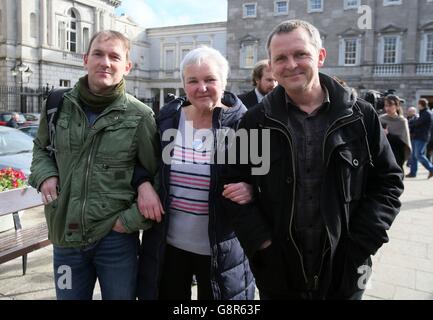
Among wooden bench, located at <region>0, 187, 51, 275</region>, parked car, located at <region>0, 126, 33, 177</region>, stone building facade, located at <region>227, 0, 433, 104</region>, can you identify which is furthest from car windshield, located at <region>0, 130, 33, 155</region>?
stone building facade, located at <region>227, 0, 433, 104</region>

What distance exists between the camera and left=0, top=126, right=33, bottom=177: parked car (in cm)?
730

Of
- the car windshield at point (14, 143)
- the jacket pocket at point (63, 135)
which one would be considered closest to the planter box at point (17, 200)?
the jacket pocket at point (63, 135)

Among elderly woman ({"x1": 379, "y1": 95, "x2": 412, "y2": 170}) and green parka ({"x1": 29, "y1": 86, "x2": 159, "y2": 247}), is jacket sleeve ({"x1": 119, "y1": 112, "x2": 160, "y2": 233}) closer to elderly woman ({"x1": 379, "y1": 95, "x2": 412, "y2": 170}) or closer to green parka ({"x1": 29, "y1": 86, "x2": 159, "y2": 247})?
green parka ({"x1": 29, "y1": 86, "x2": 159, "y2": 247})

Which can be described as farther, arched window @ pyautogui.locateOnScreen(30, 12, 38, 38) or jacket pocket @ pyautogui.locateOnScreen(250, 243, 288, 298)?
arched window @ pyautogui.locateOnScreen(30, 12, 38, 38)

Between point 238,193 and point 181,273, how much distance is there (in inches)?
28.7

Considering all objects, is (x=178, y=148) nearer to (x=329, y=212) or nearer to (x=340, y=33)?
(x=329, y=212)

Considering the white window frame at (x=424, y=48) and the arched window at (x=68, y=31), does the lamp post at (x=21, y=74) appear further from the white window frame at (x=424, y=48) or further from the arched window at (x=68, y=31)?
the white window frame at (x=424, y=48)

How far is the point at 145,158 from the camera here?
2.36 metres

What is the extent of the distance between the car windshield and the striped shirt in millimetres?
6644

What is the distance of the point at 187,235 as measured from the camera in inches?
92.2

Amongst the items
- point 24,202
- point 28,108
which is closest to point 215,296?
point 24,202

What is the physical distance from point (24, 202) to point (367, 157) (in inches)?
141

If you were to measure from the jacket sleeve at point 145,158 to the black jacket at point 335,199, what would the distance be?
0.57 meters

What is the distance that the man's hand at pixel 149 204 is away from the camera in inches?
88.1
